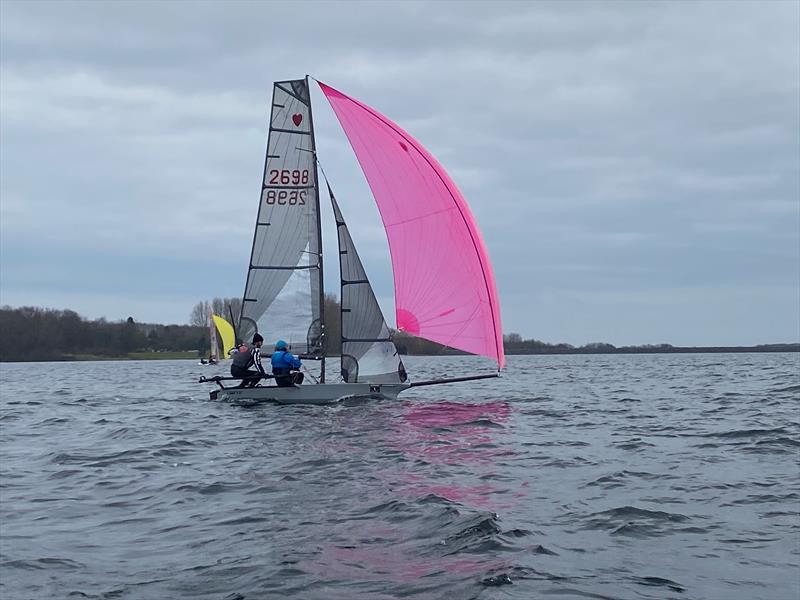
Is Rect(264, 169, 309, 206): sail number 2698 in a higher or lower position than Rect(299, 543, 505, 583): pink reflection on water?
higher

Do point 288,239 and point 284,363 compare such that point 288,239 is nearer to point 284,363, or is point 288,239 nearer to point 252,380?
point 284,363

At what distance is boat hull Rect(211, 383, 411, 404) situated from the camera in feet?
57.0

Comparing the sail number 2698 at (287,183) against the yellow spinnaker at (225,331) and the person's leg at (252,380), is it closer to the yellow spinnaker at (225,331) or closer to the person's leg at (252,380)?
the person's leg at (252,380)

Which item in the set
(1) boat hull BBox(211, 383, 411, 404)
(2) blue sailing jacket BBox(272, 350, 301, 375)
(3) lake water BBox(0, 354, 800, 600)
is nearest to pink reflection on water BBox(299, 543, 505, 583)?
(3) lake water BBox(0, 354, 800, 600)

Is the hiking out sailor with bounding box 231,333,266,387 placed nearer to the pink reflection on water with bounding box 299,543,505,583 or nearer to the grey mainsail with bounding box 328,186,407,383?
the grey mainsail with bounding box 328,186,407,383

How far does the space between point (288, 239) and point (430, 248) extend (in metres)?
3.58

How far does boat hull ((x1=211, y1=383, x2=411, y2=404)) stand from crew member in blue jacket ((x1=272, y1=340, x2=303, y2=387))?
166 millimetres

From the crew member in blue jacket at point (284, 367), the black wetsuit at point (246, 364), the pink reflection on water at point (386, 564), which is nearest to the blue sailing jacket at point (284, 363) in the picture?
the crew member in blue jacket at point (284, 367)

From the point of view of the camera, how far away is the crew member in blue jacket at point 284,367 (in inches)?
693

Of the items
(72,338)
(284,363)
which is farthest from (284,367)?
(72,338)

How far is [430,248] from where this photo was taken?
691 inches

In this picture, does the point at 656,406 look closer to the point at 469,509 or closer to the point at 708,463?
the point at 708,463

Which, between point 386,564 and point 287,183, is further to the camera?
point 287,183

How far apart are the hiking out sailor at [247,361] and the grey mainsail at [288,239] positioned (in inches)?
40.2
